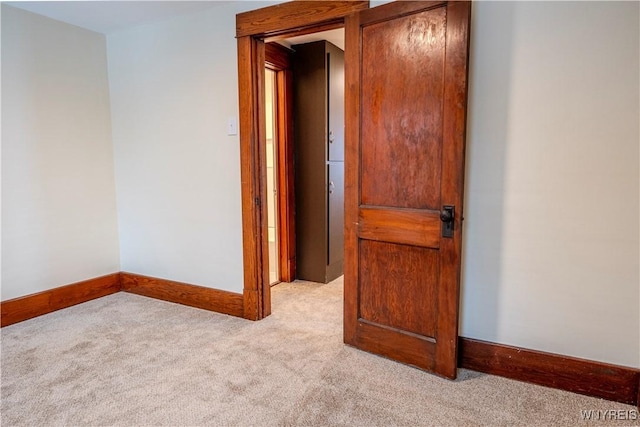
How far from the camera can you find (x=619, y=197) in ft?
5.64

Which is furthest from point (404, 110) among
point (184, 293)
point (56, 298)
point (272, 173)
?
point (56, 298)

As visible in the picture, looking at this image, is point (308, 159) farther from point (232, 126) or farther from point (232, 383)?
point (232, 383)

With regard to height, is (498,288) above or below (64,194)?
below

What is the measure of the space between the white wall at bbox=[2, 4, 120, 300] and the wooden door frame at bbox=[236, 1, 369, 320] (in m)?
1.48

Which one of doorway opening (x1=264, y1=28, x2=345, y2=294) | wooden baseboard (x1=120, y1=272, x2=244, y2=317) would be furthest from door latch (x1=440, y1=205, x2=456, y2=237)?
doorway opening (x1=264, y1=28, x2=345, y2=294)

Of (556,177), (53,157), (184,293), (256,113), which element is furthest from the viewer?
(184,293)

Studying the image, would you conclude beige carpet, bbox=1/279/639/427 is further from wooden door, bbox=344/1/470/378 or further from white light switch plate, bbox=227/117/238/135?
white light switch plate, bbox=227/117/238/135

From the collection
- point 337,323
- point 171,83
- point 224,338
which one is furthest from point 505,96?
point 171,83

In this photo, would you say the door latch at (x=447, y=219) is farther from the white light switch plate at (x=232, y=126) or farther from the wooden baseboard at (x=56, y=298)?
the wooden baseboard at (x=56, y=298)

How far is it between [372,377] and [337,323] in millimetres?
Result: 736

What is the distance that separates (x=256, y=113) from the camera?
8.61 ft

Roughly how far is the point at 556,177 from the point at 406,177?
716 millimetres

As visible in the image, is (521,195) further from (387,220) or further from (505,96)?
(387,220)

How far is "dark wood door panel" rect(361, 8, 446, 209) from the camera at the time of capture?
1892 mm
